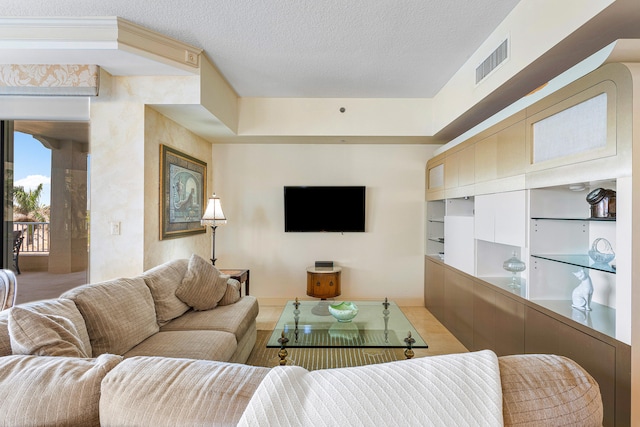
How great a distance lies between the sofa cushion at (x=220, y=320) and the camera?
7.74 feet

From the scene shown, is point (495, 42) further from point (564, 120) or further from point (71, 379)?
point (71, 379)

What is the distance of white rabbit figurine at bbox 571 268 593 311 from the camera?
1916 millimetres

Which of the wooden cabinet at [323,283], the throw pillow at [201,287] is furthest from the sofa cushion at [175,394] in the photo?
the wooden cabinet at [323,283]

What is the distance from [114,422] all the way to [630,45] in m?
2.43

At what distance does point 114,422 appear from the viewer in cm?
72

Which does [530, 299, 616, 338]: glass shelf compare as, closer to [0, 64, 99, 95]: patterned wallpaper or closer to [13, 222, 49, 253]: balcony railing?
[0, 64, 99, 95]: patterned wallpaper

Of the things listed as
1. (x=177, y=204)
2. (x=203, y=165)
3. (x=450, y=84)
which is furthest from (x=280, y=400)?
(x=203, y=165)

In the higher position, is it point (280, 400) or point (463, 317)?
point (280, 400)

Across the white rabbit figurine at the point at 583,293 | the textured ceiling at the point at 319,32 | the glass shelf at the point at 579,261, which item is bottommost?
the white rabbit figurine at the point at 583,293

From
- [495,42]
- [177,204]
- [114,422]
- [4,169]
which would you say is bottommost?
[114,422]

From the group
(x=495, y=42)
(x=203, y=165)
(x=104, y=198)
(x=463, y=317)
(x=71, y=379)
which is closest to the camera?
(x=71, y=379)

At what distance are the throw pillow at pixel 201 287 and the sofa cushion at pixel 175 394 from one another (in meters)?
1.93

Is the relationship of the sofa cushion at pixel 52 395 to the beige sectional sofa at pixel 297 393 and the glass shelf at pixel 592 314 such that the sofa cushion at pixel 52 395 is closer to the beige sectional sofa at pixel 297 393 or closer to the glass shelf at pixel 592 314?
the beige sectional sofa at pixel 297 393

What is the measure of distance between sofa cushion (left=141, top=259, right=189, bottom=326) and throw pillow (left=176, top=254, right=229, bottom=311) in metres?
0.06
